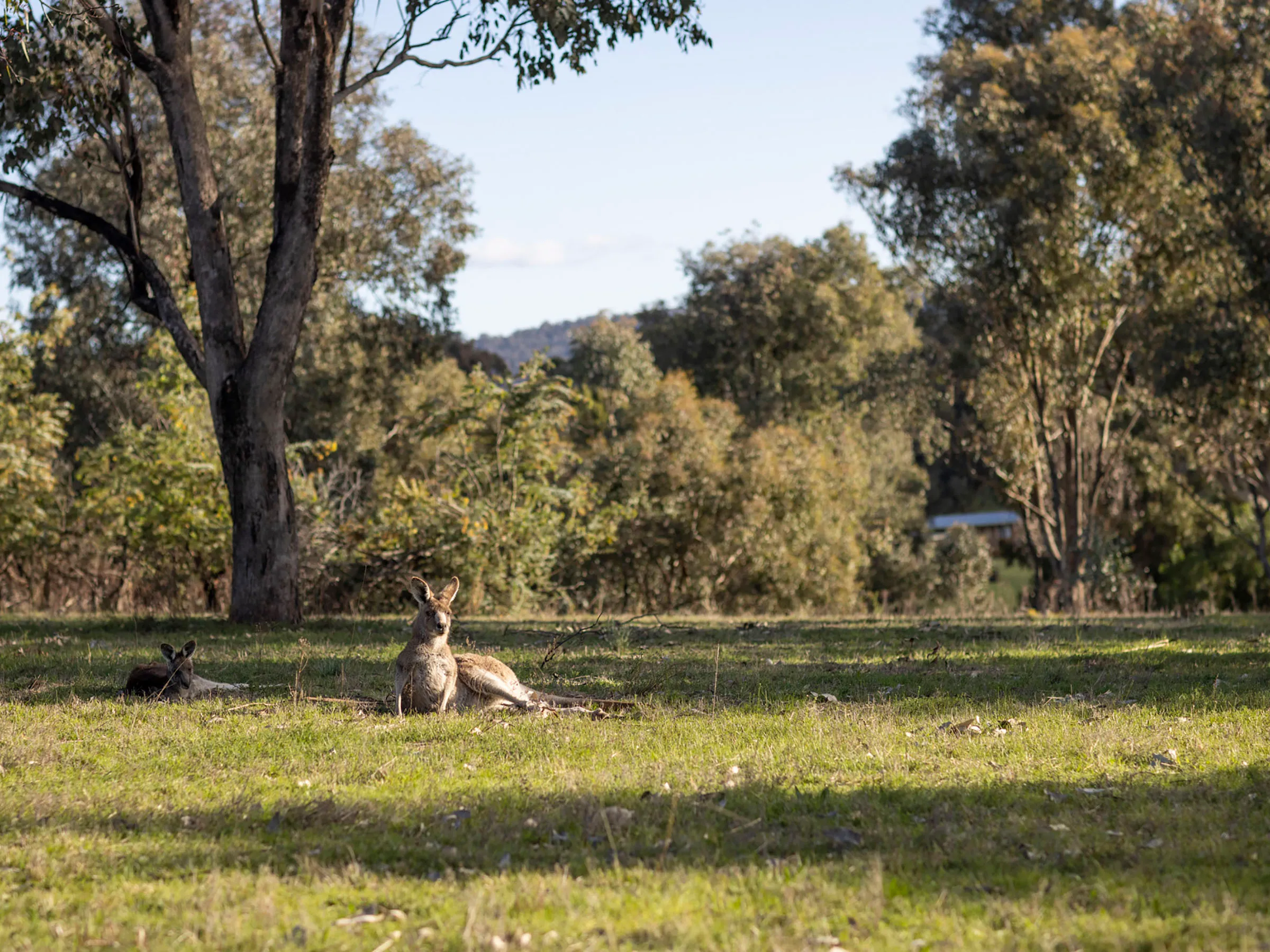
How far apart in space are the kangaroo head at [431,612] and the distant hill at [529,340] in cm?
3649

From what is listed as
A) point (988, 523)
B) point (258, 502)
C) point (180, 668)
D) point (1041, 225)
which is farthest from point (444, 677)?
point (988, 523)

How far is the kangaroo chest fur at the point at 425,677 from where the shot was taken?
27.6 ft

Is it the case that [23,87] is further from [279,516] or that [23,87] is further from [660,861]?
[660,861]

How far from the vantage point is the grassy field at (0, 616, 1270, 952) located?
4.46 m

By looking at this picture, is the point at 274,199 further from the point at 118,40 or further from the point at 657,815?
the point at 657,815

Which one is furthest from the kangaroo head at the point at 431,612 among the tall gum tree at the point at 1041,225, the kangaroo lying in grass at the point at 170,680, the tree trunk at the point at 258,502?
the tall gum tree at the point at 1041,225

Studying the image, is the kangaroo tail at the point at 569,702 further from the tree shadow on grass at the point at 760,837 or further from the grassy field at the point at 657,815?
the tree shadow on grass at the point at 760,837

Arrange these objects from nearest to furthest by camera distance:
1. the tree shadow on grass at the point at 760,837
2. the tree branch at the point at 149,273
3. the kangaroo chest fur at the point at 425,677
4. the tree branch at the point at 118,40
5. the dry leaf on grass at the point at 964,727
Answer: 1. the tree shadow on grass at the point at 760,837
2. the dry leaf on grass at the point at 964,727
3. the kangaroo chest fur at the point at 425,677
4. the tree branch at the point at 118,40
5. the tree branch at the point at 149,273

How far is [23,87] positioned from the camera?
50.8ft

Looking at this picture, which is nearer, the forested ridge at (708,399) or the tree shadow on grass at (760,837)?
the tree shadow on grass at (760,837)

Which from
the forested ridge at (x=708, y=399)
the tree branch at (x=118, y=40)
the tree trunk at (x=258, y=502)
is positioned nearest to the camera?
the tree branch at (x=118, y=40)

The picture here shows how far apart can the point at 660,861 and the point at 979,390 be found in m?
29.0

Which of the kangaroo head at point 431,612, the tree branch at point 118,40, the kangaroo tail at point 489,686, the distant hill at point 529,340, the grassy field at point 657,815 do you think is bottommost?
the grassy field at point 657,815

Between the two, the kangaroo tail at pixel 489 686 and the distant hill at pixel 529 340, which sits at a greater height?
the distant hill at pixel 529 340
